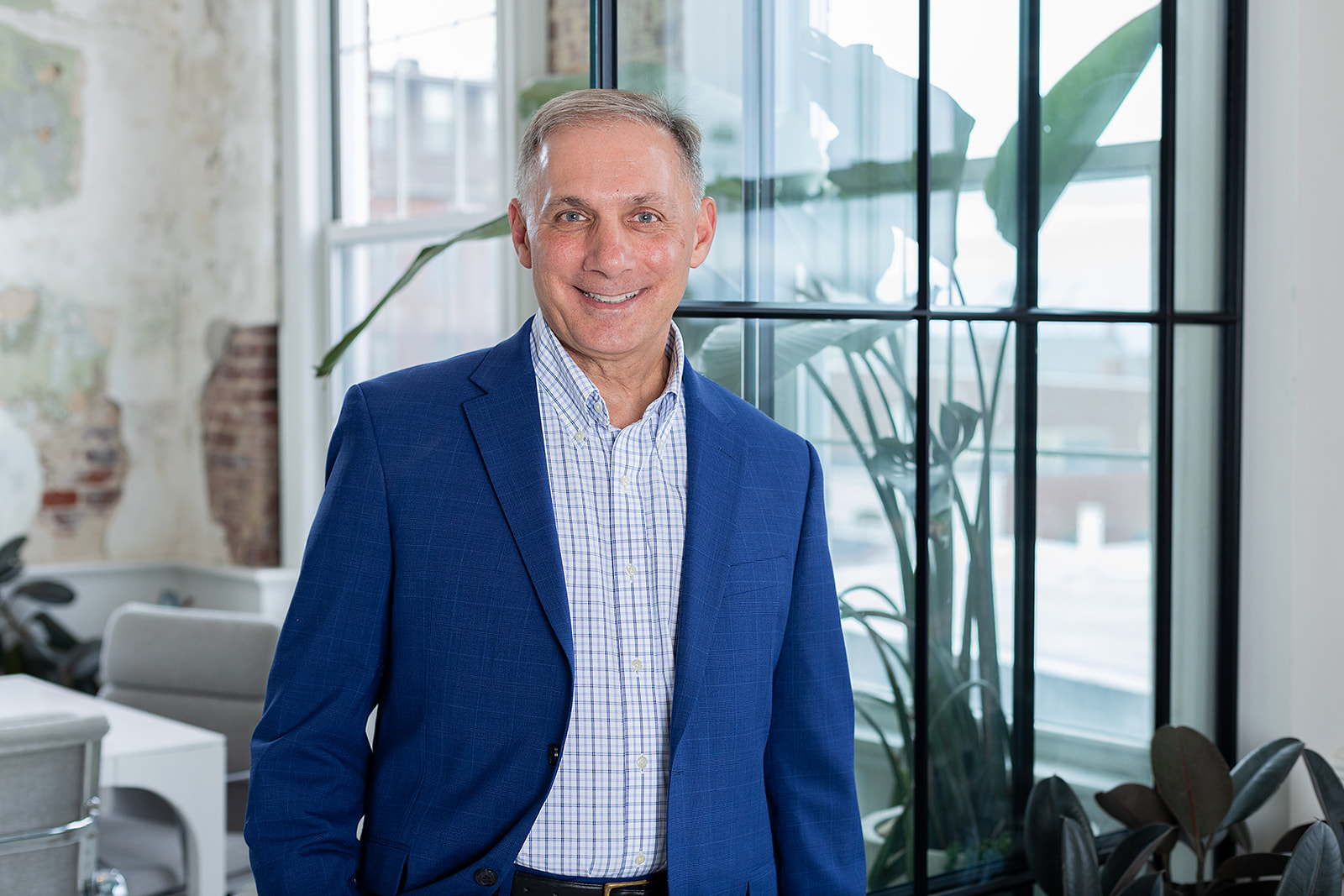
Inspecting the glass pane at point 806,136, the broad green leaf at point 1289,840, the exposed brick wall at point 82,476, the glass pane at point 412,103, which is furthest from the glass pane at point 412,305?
the broad green leaf at point 1289,840

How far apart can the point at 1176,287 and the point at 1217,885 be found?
1221mm

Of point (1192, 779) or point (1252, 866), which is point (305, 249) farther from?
point (1252, 866)

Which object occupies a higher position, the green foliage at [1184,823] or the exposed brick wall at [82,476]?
the exposed brick wall at [82,476]

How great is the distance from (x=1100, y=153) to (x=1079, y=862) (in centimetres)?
137

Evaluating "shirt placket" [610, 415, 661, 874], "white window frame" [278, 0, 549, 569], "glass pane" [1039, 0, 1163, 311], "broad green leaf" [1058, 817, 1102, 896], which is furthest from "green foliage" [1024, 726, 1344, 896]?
"white window frame" [278, 0, 549, 569]

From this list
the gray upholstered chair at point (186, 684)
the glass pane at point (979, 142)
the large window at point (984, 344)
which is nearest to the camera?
the large window at point (984, 344)

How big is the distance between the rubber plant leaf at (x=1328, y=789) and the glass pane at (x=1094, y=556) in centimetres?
36

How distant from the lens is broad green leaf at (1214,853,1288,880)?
228 cm

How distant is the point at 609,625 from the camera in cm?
138

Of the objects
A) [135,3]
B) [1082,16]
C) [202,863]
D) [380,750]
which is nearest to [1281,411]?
[1082,16]

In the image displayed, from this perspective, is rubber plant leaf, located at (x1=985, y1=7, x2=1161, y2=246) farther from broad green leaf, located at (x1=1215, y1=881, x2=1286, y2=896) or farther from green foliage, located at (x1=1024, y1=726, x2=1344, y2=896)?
broad green leaf, located at (x1=1215, y1=881, x2=1286, y2=896)

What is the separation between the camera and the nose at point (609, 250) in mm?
1344

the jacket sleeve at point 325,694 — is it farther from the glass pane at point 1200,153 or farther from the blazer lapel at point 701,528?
the glass pane at point 1200,153

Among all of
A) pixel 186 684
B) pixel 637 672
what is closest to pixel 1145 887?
pixel 637 672
